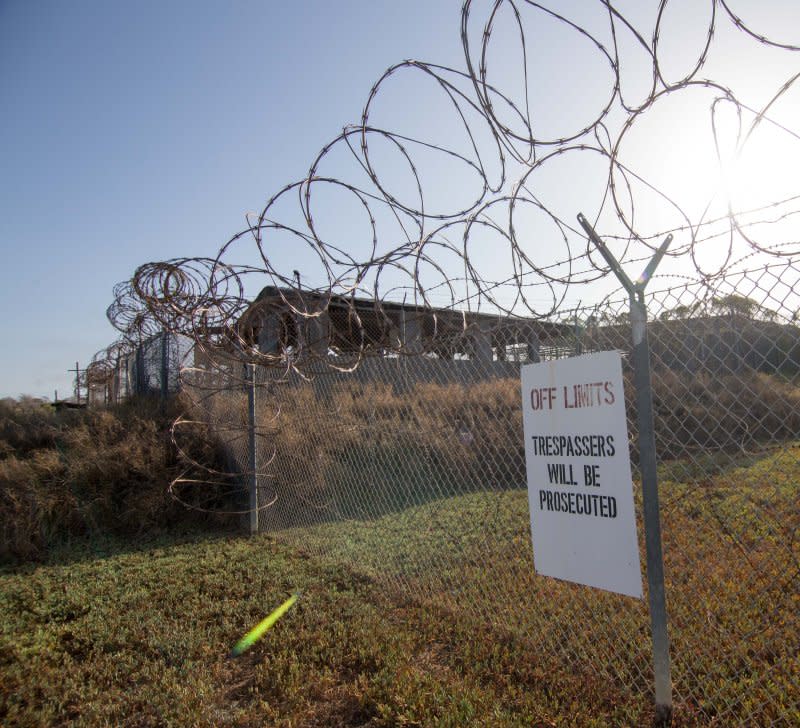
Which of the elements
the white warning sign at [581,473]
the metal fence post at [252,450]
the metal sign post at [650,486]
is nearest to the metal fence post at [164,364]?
the metal fence post at [252,450]

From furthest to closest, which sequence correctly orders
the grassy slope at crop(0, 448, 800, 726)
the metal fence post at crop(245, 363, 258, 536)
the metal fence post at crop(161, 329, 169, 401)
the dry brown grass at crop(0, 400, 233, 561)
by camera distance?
1. the metal fence post at crop(161, 329, 169, 401)
2. the dry brown grass at crop(0, 400, 233, 561)
3. the metal fence post at crop(245, 363, 258, 536)
4. the grassy slope at crop(0, 448, 800, 726)

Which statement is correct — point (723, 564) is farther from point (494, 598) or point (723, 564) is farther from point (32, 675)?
point (32, 675)

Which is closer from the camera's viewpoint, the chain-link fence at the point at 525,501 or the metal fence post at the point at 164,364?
the chain-link fence at the point at 525,501

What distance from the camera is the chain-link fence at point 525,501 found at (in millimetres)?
2803

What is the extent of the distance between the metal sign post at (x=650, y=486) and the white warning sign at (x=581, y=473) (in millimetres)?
64

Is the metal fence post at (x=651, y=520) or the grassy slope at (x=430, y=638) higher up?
the metal fence post at (x=651, y=520)

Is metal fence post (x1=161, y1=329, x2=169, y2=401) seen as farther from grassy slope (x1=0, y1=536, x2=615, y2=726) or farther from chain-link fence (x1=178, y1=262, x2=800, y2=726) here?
grassy slope (x1=0, y1=536, x2=615, y2=726)

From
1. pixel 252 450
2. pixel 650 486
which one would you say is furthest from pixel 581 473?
pixel 252 450

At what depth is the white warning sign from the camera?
8.78 feet

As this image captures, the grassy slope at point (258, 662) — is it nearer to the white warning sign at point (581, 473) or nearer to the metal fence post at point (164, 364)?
the white warning sign at point (581, 473)

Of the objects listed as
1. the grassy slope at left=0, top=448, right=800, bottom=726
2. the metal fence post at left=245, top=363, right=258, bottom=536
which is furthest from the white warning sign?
the metal fence post at left=245, top=363, right=258, bottom=536

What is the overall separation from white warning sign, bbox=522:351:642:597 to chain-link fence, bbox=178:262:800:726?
0.29 metres

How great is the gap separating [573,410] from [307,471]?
4601 millimetres

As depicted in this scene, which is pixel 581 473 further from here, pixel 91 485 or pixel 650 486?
pixel 91 485
